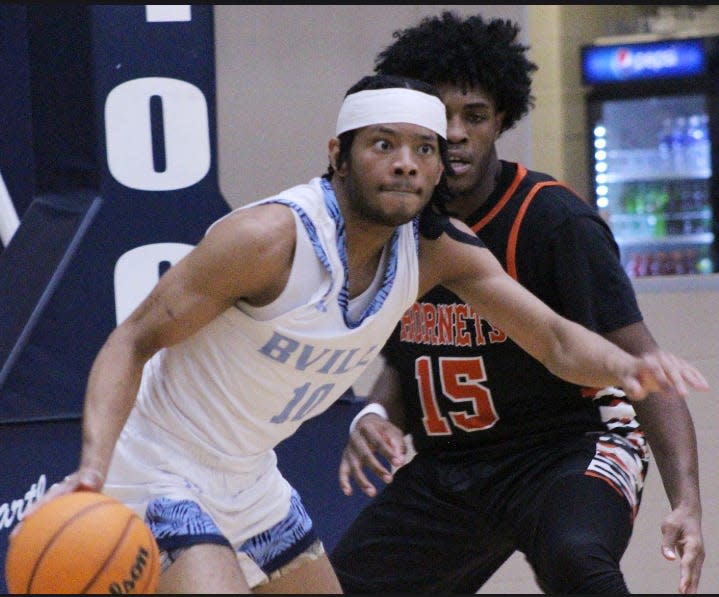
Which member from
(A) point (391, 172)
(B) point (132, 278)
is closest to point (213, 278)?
(A) point (391, 172)

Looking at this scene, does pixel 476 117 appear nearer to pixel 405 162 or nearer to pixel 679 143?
pixel 405 162

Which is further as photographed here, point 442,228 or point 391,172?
point 442,228

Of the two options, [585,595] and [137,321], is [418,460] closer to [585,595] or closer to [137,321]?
[585,595]

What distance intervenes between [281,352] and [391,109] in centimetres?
68

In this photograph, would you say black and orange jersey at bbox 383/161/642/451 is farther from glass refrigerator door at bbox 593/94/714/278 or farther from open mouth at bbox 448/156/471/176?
glass refrigerator door at bbox 593/94/714/278

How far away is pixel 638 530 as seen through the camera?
5.57 metres

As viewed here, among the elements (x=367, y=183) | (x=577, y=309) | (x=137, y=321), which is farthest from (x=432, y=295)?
(x=137, y=321)

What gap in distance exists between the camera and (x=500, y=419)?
413 centimetres

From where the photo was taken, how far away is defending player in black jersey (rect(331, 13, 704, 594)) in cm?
379

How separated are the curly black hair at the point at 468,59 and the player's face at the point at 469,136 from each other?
53mm

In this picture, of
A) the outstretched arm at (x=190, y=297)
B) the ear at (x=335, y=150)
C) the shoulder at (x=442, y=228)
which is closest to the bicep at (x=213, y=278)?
the outstretched arm at (x=190, y=297)

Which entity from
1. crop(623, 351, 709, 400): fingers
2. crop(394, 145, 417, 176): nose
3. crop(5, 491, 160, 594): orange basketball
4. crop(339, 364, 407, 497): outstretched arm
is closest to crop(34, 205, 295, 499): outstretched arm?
Answer: crop(5, 491, 160, 594): orange basketball

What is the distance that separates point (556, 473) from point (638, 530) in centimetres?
176

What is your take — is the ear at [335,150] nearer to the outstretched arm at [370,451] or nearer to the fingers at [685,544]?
the outstretched arm at [370,451]
